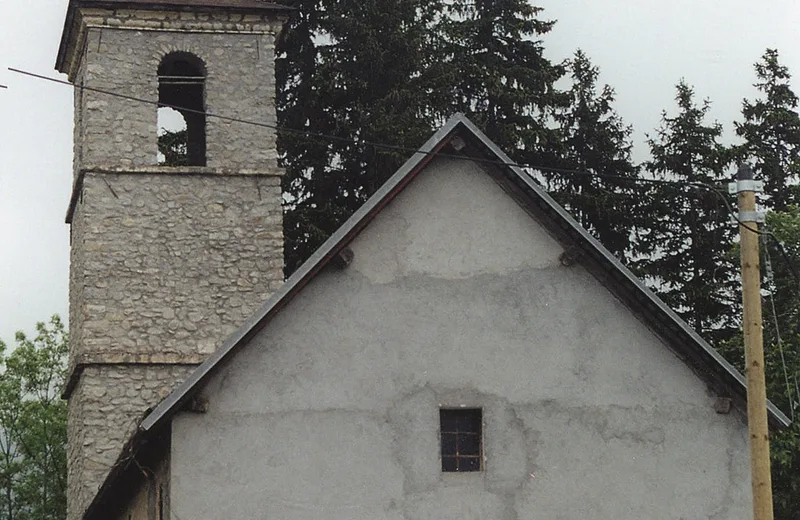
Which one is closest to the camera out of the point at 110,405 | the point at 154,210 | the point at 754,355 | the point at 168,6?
the point at 754,355

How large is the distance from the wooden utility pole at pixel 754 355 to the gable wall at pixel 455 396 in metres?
3.65

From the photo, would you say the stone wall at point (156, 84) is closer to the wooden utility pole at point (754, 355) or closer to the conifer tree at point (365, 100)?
the conifer tree at point (365, 100)

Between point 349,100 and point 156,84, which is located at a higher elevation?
point 349,100

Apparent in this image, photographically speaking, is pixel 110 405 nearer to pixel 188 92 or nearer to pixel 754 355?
pixel 188 92

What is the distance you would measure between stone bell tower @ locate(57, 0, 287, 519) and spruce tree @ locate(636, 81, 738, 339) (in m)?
13.0

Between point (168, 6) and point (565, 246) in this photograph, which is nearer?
point (565, 246)

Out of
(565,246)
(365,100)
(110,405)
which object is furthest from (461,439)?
(365,100)

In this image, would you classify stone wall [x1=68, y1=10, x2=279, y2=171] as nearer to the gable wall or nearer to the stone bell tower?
the stone bell tower

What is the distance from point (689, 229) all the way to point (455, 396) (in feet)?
72.5

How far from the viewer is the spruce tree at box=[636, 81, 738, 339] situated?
127 feet

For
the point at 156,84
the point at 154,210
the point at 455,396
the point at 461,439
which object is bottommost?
the point at 461,439

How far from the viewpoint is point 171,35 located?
29.5 metres

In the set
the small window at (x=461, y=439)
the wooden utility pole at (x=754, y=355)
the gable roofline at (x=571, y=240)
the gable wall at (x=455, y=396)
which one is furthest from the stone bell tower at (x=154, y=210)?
the wooden utility pole at (x=754, y=355)

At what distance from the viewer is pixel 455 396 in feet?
62.7
